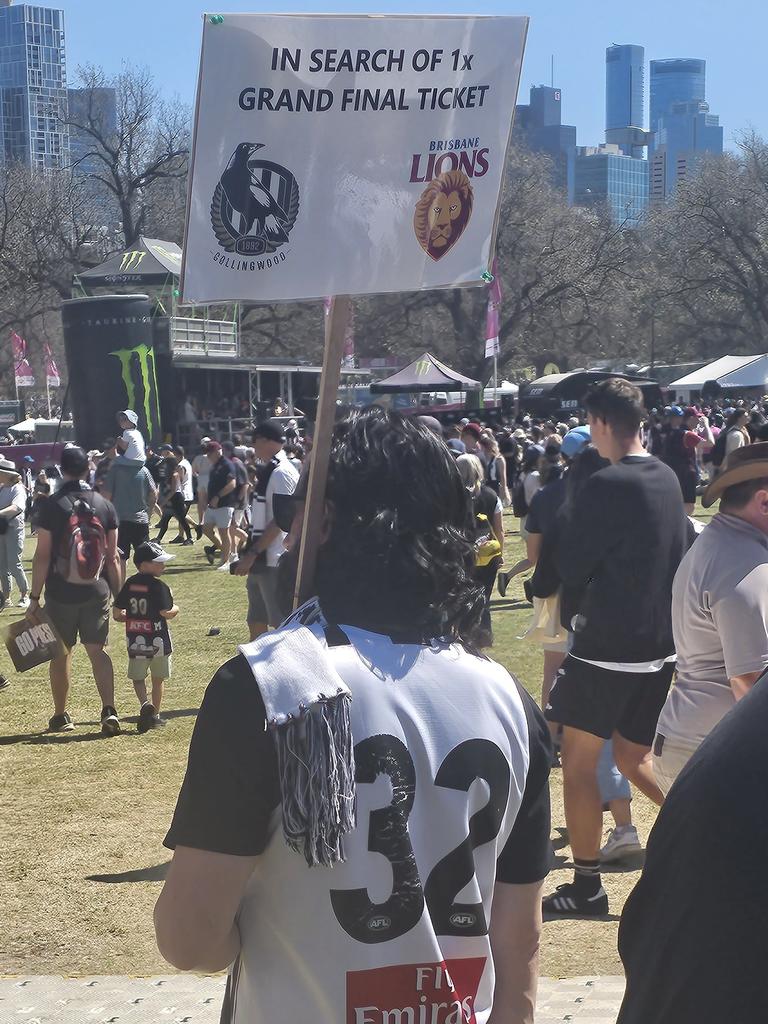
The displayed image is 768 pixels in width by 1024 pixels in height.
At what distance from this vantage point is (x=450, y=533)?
2.05 m

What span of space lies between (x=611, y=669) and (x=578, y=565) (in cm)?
40

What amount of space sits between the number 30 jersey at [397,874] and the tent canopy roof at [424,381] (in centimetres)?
3163

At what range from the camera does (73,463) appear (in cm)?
868

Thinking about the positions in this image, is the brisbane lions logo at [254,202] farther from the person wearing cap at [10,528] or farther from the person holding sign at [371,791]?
the person wearing cap at [10,528]

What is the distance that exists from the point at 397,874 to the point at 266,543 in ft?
22.5

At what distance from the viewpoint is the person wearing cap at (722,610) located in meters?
3.62

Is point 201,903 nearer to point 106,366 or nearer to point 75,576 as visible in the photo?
point 75,576

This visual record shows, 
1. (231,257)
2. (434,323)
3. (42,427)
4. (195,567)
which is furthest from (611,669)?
(434,323)

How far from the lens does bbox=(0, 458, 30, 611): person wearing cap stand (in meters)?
13.9

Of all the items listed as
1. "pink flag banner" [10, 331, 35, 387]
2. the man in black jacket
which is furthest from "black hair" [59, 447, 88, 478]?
"pink flag banner" [10, 331, 35, 387]

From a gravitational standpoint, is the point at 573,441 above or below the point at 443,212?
below

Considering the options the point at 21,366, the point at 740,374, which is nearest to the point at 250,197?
the point at 740,374

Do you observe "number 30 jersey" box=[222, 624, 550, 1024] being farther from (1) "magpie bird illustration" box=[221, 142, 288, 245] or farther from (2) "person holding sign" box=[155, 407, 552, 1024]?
(1) "magpie bird illustration" box=[221, 142, 288, 245]

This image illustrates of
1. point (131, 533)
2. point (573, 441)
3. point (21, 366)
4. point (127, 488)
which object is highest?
point (21, 366)
